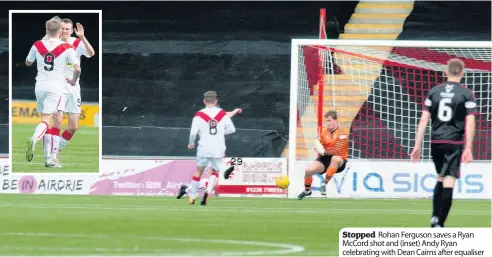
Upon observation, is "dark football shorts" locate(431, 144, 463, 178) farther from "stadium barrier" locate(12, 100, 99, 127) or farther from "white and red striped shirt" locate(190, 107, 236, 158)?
"stadium barrier" locate(12, 100, 99, 127)

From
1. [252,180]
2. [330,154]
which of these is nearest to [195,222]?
[330,154]

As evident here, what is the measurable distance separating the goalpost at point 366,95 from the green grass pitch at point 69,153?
4075 mm

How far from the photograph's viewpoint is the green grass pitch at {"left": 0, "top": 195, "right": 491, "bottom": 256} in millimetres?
9711

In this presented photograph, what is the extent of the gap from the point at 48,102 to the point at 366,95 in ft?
37.3

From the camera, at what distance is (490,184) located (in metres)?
18.2

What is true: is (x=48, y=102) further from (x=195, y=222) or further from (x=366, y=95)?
(x=366, y=95)

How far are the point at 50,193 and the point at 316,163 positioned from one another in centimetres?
418

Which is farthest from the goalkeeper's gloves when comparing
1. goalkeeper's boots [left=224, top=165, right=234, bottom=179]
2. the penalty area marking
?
the penalty area marking

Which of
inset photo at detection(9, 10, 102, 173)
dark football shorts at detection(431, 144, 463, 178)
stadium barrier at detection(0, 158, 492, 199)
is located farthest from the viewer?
stadium barrier at detection(0, 158, 492, 199)

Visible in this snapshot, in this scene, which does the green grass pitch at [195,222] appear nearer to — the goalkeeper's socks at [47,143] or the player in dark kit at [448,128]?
the goalkeeper's socks at [47,143]

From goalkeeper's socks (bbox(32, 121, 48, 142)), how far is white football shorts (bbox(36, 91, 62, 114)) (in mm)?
138

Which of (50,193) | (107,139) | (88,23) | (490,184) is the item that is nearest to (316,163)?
(490,184)

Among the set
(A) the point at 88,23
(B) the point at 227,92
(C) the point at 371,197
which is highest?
(A) the point at 88,23

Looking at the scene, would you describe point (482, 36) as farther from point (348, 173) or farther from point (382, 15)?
point (348, 173)
